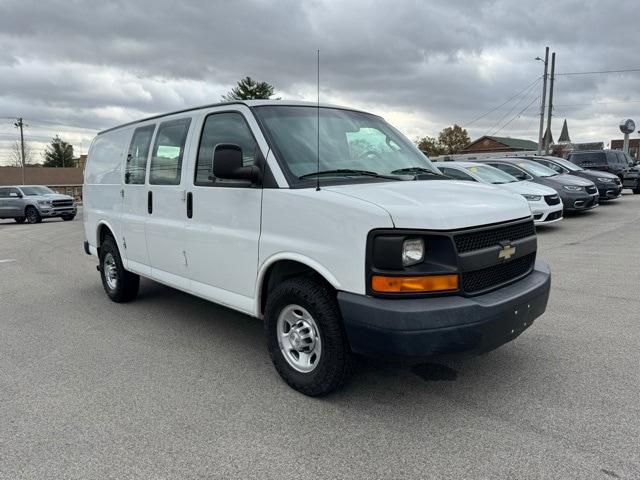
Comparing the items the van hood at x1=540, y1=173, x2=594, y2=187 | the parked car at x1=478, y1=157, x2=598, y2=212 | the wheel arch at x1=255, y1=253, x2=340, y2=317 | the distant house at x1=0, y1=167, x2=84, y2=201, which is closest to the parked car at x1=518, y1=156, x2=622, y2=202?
the van hood at x1=540, y1=173, x2=594, y2=187

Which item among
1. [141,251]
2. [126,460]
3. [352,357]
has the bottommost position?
[126,460]

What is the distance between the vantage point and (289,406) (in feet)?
11.0

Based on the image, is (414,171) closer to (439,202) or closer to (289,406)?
(439,202)

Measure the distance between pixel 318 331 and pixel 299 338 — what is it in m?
0.28

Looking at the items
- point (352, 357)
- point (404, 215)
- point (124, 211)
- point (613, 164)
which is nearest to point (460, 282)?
point (404, 215)

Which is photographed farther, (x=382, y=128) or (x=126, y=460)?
(x=382, y=128)

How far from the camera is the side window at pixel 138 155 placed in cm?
517

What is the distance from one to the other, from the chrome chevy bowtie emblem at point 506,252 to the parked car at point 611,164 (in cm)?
1950

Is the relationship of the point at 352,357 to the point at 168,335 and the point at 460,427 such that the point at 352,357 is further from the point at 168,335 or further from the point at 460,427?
the point at 168,335

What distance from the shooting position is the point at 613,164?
20.1 m

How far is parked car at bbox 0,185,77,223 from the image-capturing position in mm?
20859

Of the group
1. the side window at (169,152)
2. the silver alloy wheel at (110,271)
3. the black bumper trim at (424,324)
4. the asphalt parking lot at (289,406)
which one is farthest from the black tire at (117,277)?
the black bumper trim at (424,324)

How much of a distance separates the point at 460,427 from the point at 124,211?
13.8ft

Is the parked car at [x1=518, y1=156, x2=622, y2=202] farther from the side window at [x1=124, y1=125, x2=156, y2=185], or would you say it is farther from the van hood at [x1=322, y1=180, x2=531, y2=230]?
the side window at [x1=124, y1=125, x2=156, y2=185]
